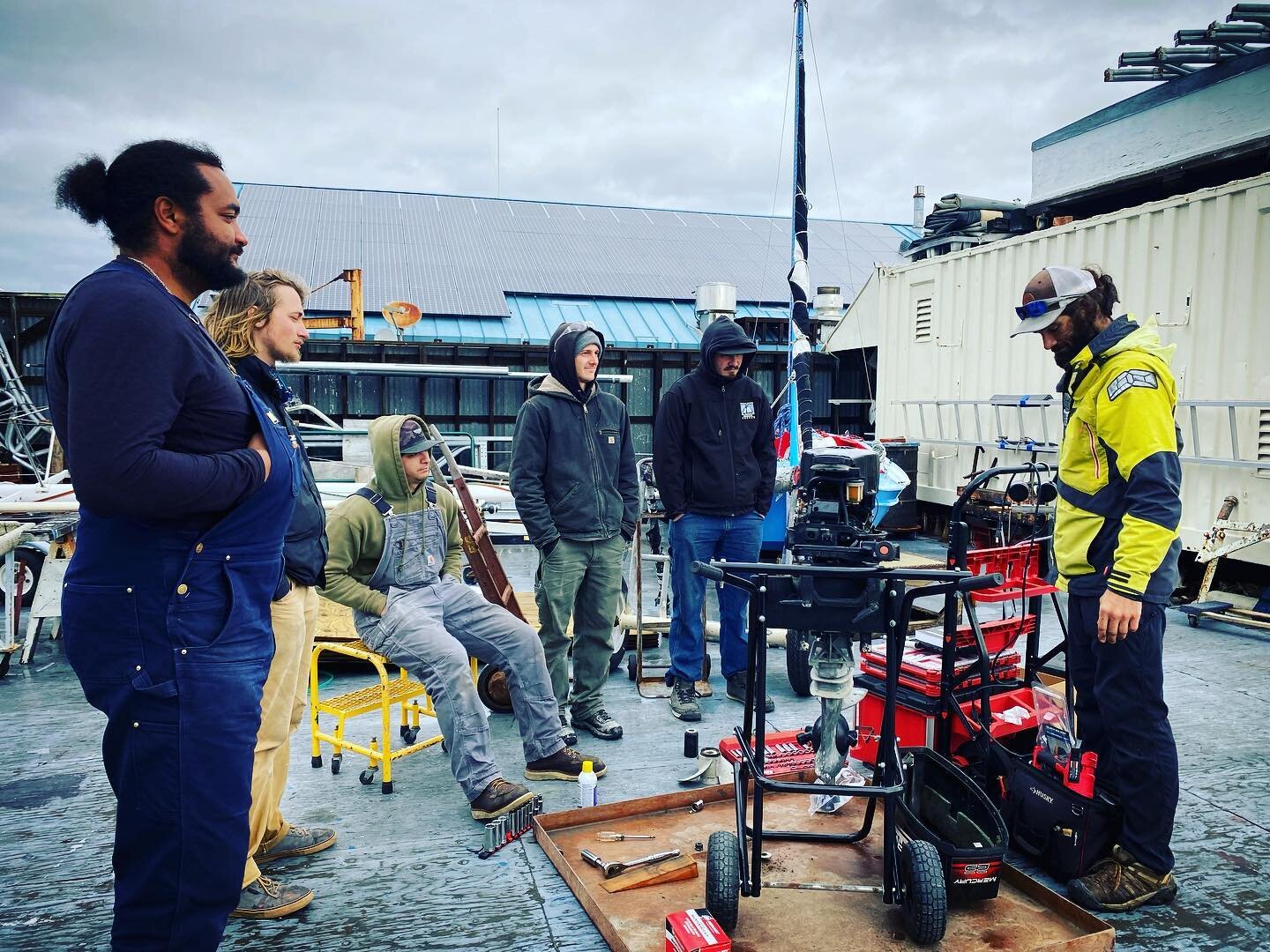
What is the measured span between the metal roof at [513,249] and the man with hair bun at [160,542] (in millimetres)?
11660

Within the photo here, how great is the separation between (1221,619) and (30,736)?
23.0 feet

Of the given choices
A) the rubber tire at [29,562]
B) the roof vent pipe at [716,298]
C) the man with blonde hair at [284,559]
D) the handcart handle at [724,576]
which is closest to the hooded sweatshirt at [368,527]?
the man with blonde hair at [284,559]

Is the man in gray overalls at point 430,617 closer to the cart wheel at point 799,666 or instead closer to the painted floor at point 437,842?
the painted floor at point 437,842

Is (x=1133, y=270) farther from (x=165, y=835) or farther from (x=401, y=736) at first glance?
(x=165, y=835)

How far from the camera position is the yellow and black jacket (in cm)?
246

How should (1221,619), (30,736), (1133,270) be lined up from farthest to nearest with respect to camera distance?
(1133,270) → (1221,619) → (30,736)

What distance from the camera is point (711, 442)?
174 inches

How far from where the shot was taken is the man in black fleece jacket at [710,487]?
4359 millimetres

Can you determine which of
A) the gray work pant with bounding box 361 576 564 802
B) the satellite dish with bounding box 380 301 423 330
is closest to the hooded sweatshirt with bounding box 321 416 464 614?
the gray work pant with bounding box 361 576 564 802

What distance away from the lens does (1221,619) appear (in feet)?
19.0

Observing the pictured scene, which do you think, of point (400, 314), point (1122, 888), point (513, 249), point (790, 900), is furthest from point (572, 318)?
point (1122, 888)

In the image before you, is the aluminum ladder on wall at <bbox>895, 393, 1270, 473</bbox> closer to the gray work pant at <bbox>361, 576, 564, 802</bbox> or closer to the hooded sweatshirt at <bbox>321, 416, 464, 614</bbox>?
the gray work pant at <bbox>361, 576, 564, 802</bbox>

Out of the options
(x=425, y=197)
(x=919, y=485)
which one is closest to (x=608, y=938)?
(x=919, y=485)

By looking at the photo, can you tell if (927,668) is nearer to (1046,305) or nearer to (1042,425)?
(1046,305)
